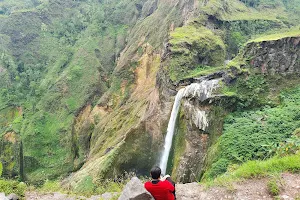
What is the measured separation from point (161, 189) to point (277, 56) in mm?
13898

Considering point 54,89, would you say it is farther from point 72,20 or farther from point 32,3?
point 32,3

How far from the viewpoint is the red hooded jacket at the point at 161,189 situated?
20.6 ft

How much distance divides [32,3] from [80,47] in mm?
32250

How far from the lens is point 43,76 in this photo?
5666 cm

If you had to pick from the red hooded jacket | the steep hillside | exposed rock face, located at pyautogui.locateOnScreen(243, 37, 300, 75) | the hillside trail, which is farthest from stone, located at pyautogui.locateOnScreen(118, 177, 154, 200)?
exposed rock face, located at pyautogui.locateOnScreen(243, 37, 300, 75)

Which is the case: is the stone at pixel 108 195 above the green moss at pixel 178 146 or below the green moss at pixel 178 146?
above

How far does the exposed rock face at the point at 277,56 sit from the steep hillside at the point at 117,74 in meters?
0.06

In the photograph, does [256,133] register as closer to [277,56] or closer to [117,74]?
[277,56]

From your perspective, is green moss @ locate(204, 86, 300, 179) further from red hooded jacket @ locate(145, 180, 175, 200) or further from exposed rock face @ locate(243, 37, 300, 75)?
red hooded jacket @ locate(145, 180, 175, 200)

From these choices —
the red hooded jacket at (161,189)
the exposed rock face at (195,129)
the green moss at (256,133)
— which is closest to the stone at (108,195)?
the red hooded jacket at (161,189)

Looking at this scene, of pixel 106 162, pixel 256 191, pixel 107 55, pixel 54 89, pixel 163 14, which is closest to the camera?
pixel 256 191

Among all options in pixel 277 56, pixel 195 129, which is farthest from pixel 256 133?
pixel 277 56

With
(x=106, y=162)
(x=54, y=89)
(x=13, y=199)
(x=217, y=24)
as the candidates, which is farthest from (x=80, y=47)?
(x=13, y=199)

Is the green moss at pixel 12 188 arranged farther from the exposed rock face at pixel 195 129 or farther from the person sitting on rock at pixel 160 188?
the exposed rock face at pixel 195 129
